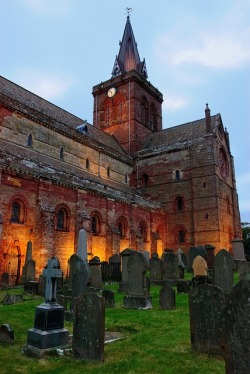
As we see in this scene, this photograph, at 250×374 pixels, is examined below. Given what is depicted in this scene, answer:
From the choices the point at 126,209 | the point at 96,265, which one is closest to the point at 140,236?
the point at 126,209

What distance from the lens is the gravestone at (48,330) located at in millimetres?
5590

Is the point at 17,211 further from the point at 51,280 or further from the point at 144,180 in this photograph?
the point at 144,180

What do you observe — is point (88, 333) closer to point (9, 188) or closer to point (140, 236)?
point (9, 188)

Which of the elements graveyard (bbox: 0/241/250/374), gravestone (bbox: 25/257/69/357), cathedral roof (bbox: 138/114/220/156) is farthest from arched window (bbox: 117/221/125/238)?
gravestone (bbox: 25/257/69/357)

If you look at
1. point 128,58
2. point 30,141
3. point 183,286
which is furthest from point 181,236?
point 128,58

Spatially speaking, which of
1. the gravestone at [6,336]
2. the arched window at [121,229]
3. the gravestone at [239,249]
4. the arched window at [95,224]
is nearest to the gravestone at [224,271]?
the gravestone at [6,336]

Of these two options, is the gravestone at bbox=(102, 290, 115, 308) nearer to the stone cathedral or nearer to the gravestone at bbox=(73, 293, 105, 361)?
the gravestone at bbox=(73, 293, 105, 361)

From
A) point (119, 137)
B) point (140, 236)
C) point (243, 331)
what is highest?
point (119, 137)

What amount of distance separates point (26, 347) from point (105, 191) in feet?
60.6

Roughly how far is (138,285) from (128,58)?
37592 millimetres

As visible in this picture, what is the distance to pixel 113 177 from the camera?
30.3 m

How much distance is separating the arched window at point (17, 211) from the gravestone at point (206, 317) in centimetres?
1427

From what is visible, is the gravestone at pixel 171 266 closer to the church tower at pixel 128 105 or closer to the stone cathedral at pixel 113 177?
the stone cathedral at pixel 113 177

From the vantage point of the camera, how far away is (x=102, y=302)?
531 centimetres
